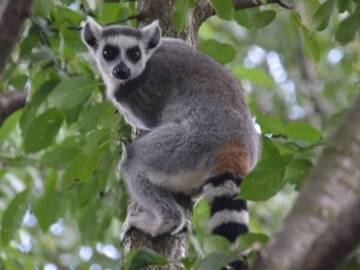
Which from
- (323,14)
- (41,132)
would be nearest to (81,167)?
(41,132)

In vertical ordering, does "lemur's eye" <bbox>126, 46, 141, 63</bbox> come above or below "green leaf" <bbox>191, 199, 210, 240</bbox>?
above

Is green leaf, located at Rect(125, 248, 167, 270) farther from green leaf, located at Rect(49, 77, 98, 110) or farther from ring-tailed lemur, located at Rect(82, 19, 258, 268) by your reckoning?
green leaf, located at Rect(49, 77, 98, 110)

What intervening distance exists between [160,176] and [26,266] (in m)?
1.19

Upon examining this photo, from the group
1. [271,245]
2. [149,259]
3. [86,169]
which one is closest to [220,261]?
[149,259]

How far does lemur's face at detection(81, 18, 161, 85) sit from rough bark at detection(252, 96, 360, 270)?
310 centimetres

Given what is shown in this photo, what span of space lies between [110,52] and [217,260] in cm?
315

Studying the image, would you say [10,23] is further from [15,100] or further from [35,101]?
[15,100]

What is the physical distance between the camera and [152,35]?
4.91 meters

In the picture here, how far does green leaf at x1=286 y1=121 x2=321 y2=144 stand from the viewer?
4082 millimetres

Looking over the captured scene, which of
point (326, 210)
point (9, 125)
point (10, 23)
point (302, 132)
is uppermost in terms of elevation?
point (10, 23)

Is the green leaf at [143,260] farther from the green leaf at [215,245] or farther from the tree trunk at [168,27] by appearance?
the tree trunk at [168,27]

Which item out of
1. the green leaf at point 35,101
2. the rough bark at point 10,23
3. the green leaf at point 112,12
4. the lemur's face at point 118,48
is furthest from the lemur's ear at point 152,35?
the rough bark at point 10,23

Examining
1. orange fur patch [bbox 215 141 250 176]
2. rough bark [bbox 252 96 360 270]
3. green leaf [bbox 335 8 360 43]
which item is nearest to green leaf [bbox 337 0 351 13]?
green leaf [bbox 335 8 360 43]

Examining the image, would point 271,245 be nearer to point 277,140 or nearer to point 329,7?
point 329,7
